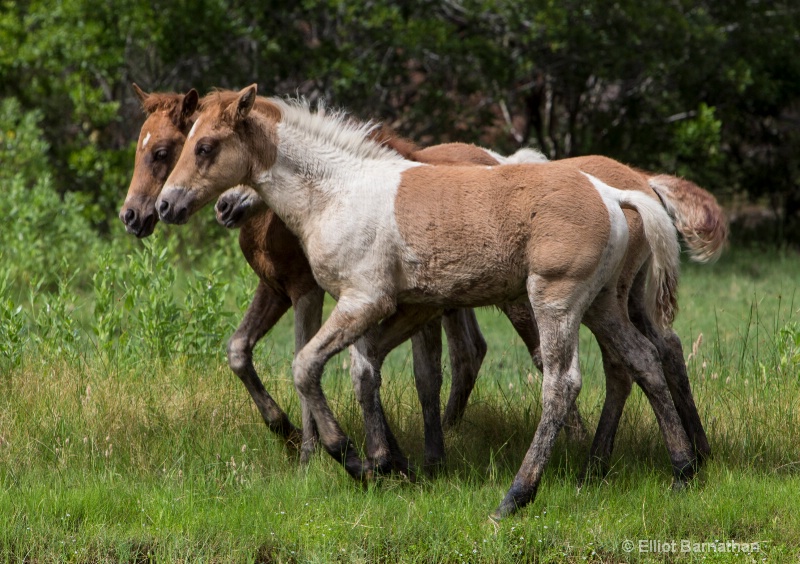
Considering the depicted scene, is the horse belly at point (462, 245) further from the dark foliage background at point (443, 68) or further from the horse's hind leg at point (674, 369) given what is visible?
the dark foliage background at point (443, 68)

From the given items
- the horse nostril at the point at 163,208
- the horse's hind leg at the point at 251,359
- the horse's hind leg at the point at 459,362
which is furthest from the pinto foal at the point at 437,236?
the horse's hind leg at the point at 459,362

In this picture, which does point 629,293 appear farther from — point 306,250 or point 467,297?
point 306,250

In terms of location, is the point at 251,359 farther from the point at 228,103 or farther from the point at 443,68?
the point at 443,68

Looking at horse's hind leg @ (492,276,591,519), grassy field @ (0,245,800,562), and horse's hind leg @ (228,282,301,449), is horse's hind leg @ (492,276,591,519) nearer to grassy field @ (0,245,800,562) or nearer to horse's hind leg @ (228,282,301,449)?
grassy field @ (0,245,800,562)

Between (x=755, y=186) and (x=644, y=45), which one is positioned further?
(x=755, y=186)

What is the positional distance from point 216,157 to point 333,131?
64 centimetres

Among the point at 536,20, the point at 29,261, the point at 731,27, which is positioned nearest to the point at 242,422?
the point at 29,261

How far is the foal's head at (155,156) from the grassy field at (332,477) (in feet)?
3.59

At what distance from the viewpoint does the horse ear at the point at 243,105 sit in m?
5.25

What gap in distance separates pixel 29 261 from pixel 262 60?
4.45 metres

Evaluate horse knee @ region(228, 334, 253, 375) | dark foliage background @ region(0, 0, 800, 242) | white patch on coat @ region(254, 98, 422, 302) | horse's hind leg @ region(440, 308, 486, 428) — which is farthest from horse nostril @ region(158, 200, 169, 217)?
dark foliage background @ region(0, 0, 800, 242)

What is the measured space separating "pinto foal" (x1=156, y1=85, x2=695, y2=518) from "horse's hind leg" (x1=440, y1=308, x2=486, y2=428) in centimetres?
120

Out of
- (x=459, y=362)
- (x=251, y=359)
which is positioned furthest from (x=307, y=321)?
(x=459, y=362)

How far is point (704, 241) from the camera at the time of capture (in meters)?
5.48
